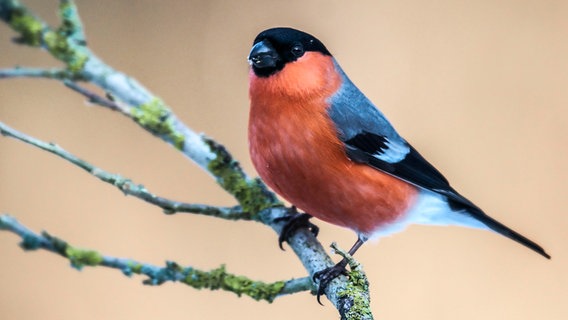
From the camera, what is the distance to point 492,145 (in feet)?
2.94

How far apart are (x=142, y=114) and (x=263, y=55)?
5.3 inches

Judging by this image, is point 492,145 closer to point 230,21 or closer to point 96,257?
point 230,21

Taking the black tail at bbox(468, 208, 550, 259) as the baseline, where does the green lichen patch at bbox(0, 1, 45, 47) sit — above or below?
below

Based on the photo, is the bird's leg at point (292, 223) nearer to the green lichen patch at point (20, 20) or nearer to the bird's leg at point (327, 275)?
the bird's leg at point (327, 275)

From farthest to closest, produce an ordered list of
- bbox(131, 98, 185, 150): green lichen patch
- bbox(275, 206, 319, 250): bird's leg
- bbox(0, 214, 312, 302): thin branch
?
1. bbox(275, 206, 319, 250): bird's leg
2. bbox(131, 98, 185, 150): green lichen patch
3. bbox(0, 214, 312, 302): thin branch

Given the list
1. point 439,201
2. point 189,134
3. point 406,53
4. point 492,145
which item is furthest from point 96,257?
point 492,145

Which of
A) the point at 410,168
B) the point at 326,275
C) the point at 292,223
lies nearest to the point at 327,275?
the point at 326,275

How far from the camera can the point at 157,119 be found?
51cm

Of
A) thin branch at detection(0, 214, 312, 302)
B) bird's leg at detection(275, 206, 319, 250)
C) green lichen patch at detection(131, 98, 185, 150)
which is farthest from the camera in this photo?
bird's leg at detection(275, 206, 319, 250)

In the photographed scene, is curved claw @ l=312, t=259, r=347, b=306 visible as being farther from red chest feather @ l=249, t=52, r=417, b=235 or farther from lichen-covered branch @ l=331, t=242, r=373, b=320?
red chest feather @ l=249, t=52, r=417, b=235

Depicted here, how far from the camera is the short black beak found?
0.58m

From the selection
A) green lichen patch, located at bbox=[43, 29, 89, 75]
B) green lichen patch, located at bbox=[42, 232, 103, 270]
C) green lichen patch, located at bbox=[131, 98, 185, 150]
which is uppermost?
green lichen patch, located at bbox=[131, 98, 185, 150]

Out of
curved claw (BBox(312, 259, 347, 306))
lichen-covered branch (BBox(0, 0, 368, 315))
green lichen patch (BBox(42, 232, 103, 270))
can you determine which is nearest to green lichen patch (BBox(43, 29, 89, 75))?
lichen-covered branch (BBox(0, 0, 368, 315))

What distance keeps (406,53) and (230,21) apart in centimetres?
21
